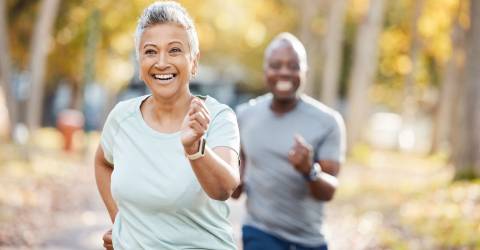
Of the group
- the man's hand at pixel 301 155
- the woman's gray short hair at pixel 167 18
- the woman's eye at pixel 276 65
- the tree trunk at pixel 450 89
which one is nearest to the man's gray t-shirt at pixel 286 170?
the woman's eye at pixel 276 65

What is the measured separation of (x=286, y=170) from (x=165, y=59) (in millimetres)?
2554

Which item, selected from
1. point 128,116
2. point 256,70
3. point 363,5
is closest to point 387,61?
point 256,70

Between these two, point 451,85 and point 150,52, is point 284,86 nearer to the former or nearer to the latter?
point 150,52

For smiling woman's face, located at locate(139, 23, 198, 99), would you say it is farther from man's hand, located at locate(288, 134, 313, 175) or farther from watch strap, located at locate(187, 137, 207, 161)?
man's hand, located at locate(288, 134, 313, 175)

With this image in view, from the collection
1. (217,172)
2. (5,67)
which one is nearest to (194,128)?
(217,172)

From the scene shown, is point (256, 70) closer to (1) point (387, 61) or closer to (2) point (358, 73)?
(1) point (387, 61)

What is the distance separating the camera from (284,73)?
20.3ft

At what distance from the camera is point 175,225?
11.9ft

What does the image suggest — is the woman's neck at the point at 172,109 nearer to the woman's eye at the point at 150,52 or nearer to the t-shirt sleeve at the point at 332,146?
the woman's eye at the point at 150,52

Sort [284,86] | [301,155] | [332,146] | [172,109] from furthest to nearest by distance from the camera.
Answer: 1. [284,86]
2. [332,146]
3. [301,155]
4. [172,109]

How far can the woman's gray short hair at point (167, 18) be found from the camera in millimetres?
3590

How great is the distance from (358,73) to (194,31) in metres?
23.1

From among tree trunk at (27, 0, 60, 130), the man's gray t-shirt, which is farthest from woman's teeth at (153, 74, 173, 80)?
tree trunk at (27, 0, 60, 130)

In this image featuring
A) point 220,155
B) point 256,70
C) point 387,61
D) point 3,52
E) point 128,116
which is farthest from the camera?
point 256,70
